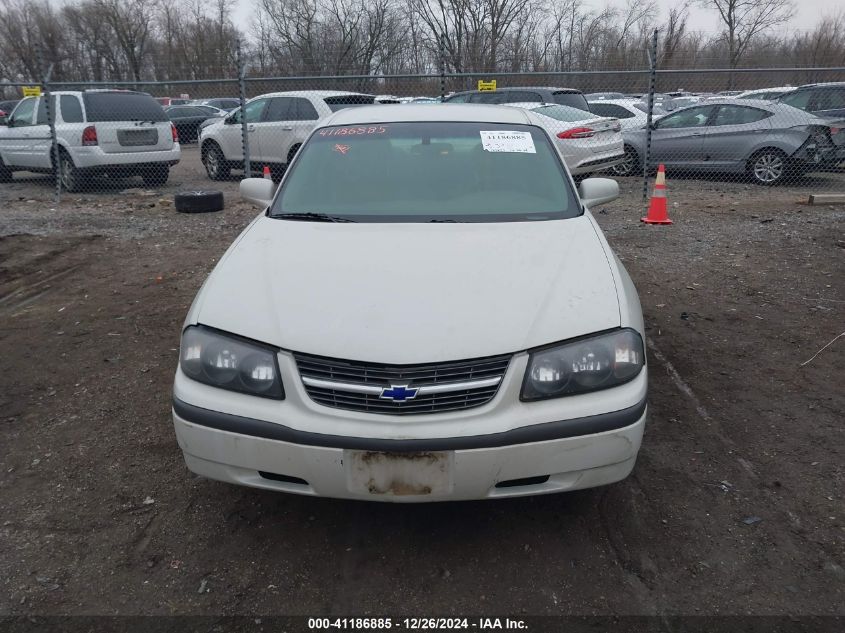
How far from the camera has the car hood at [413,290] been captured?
241 cm

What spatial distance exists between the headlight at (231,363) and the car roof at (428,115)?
204 cm

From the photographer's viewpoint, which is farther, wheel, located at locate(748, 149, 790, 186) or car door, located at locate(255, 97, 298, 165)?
car door, located at locate(255, 97, 298, 165)

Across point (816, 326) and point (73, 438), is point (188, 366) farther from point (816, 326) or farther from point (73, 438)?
point (816, 326)

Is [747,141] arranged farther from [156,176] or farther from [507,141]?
[156,176]

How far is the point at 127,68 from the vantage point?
Answer: 1976 inches

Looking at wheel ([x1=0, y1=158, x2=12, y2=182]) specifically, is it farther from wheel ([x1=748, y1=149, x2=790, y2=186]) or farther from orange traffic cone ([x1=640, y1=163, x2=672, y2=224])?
wheel ([x1=748, y1=149, x2=790, y2=186])

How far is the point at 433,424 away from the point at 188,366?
1013 mm

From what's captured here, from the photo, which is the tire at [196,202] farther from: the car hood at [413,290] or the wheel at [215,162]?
the car hood at [413,290]

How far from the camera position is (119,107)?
37.3ft

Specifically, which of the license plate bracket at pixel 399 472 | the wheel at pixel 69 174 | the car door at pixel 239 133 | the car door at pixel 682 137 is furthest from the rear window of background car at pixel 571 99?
the license plate bracket at pixel 399 472

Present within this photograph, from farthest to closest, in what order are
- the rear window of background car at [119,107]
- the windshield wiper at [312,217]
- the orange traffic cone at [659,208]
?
the rear window of background car at [119,107] → the orange traffic cone at [659,208] → the windshield wiper at [312,217]

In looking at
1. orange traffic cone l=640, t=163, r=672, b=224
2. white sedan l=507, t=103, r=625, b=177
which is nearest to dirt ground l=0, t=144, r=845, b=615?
orange traffic cone l=640, t=163, r=672, b=224

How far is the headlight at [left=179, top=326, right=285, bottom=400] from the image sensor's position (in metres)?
2.45

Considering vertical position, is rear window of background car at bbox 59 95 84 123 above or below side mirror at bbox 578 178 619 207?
above
